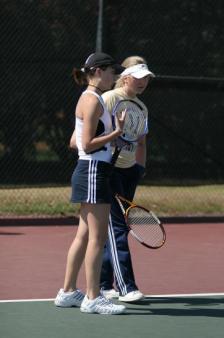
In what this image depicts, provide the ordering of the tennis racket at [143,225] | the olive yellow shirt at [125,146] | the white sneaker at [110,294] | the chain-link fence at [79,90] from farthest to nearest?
the chain-link fence at [79,90]
the white sneaker at [110,294]
the olive yellow shirt at [125,146]
the tennis racket at [143,225]

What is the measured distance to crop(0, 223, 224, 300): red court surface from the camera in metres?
8.19

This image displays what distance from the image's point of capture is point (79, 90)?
13547 millimetres

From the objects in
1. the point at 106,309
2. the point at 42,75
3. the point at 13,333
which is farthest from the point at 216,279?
the point at 42,75

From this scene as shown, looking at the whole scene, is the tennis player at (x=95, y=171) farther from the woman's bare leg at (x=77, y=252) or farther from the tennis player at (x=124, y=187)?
the tennis player at (x=124, y=187)

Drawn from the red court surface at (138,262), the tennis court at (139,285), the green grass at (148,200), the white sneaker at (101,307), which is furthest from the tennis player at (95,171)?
the green grass at (148,200)

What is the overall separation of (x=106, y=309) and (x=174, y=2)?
7549mm

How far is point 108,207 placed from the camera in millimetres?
7105

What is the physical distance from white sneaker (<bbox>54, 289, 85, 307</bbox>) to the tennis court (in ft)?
0.15

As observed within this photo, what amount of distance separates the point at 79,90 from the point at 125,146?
19.9 ft

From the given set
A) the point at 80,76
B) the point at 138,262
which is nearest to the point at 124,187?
the point at 80,76

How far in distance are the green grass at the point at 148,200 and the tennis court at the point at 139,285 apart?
102cm

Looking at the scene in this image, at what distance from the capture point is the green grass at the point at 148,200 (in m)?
12.9

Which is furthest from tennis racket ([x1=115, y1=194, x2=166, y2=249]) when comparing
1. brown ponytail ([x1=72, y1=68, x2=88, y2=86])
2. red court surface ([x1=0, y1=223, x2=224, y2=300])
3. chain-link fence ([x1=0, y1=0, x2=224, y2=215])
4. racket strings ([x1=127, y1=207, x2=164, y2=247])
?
chain-link fence ([x1=0, y1=0, x2=224, y2=215])

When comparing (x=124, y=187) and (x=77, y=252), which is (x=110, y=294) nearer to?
(x=77, y=252)
